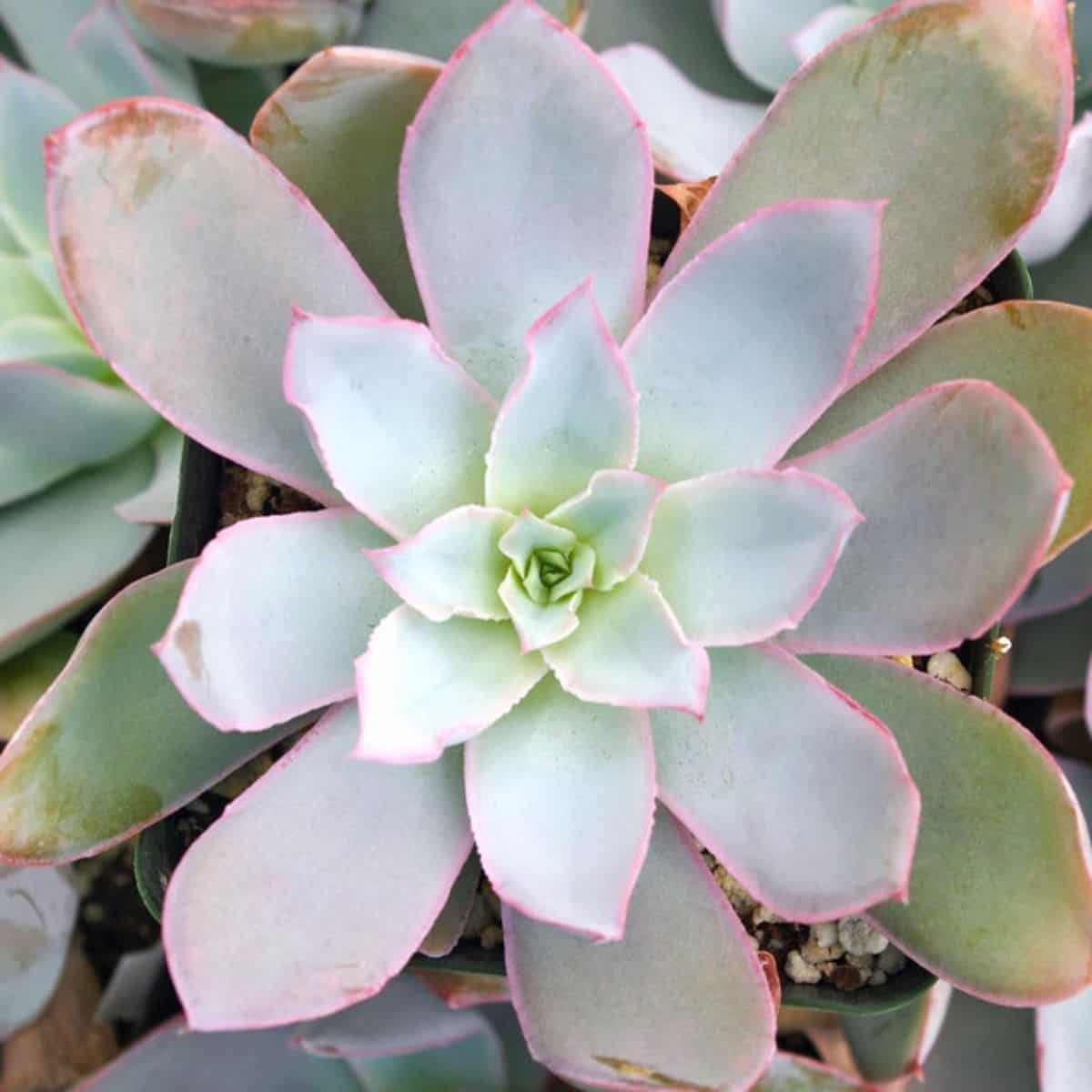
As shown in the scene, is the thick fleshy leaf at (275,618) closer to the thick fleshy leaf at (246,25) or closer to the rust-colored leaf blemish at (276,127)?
the rust-colored leaf blemish at (276,127)

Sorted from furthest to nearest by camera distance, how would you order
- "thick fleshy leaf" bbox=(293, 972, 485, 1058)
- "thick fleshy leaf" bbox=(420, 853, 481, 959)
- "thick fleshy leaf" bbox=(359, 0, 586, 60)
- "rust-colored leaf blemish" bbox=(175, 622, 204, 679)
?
1. "thick fleshy leaf" bbox=(359, 0, 586, 60)
2. "thick fleshy leaf" bbox=(293, 972, 485, 1058)
3. "thick fleshy leaf" bbox=(420, 853, 481, 959)
4. "rust-colored leaf blemish" bbox=(175, 622, 204, 679)

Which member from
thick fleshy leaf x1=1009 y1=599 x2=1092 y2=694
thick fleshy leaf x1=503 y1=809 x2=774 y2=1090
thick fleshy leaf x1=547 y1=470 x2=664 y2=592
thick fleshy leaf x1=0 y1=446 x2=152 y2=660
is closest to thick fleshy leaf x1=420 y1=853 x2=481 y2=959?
thick fleshy leaf x1=503 y1=809 x2=774 y2=1090

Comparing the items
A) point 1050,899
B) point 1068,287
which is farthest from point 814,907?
point 1068,287

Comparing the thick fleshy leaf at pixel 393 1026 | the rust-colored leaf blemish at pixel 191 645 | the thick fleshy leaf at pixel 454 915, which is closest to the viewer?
the rust-colored leaf blemish at pixel 191 645

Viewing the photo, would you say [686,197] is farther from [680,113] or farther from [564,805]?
[564,805]

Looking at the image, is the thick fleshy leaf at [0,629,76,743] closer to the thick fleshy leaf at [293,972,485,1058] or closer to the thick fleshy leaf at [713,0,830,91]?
the thick fleshy leaf at [293,972,485,1058]

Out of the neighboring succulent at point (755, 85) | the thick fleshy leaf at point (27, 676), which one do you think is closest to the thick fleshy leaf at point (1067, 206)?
the neighboring succulent at point (755, 85)
